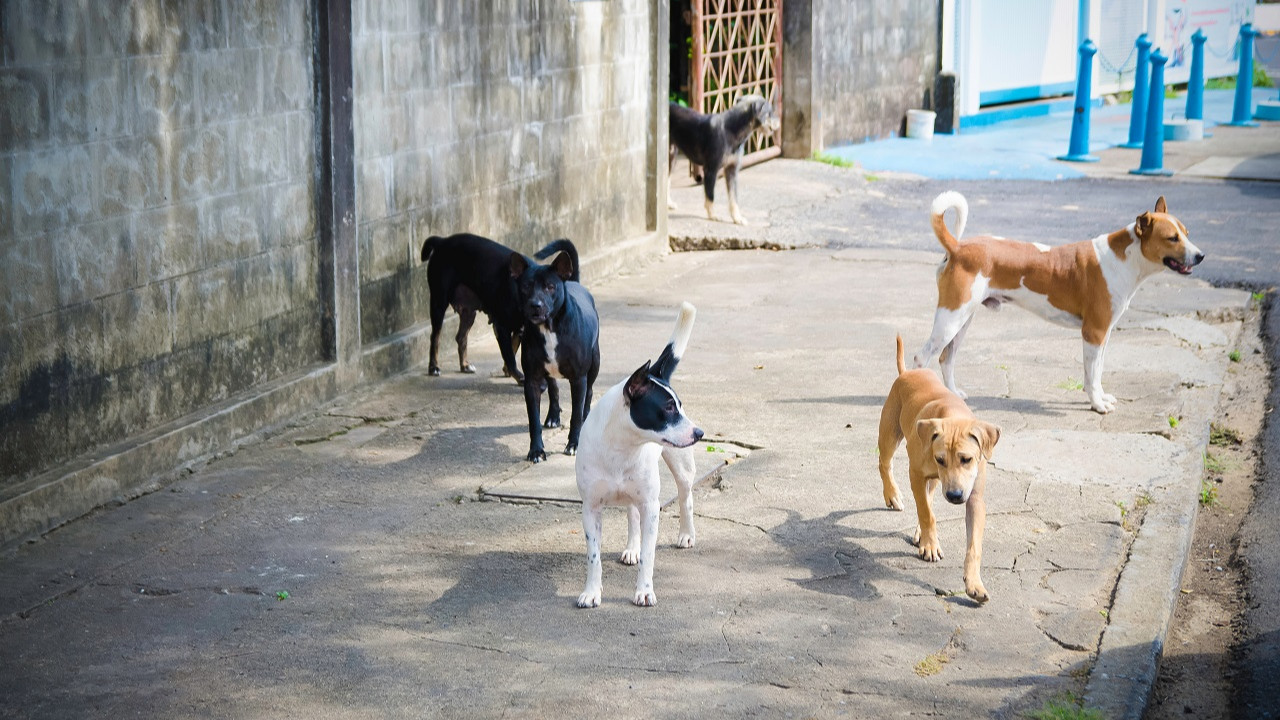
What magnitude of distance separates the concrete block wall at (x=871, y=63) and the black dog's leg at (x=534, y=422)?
11329 mm

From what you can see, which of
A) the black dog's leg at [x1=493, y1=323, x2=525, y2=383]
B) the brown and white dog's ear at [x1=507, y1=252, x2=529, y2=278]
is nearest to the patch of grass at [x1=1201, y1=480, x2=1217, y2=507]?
the brown and white dog's ear at [x1=507, y1=252, x2=529, y2=278]

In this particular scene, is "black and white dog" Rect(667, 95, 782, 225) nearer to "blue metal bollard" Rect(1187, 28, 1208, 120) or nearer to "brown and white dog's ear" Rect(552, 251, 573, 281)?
"brown and white dog's ear" Rect(552, 251, 573, 281)

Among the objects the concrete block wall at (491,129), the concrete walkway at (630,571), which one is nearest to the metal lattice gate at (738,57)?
the concrete block wall at (491,129)

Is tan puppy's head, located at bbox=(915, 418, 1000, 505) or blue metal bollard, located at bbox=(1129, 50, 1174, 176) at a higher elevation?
blue metal bollard, located at bbox=(1129, 50, 1174, 176)

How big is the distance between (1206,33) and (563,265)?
24.5m

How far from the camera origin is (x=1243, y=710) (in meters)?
4.76

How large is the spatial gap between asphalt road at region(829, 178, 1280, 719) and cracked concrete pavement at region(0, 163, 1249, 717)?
1.31 ft

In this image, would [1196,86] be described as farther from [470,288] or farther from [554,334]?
[554,334]

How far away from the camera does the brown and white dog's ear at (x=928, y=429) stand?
5.20m

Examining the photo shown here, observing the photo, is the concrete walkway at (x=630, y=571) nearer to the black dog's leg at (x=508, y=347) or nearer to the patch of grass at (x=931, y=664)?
the patch of grass at (x=931, y=664)

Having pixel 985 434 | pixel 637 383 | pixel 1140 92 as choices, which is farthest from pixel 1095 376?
pixel 1140 92

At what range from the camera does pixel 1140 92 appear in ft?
58.6

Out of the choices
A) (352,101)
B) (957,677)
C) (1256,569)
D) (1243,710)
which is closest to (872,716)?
(957,677)

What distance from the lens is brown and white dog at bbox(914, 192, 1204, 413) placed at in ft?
25.4
